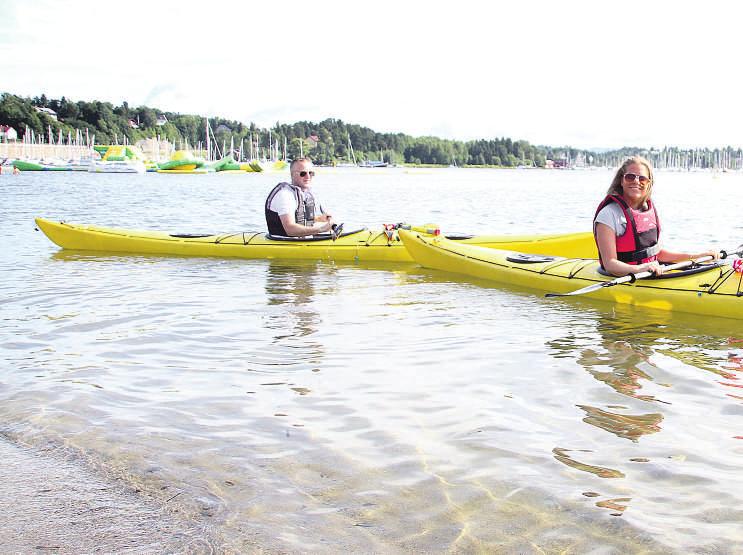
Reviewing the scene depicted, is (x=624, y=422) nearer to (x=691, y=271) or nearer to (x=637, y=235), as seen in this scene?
(x=637, y=235)

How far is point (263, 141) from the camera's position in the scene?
111000 mm

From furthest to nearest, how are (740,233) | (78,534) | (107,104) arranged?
(107,104) < (740,233) < (78,534)

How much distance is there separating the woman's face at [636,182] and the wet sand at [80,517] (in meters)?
4.48

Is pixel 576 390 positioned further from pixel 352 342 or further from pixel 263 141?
pixel 263 141

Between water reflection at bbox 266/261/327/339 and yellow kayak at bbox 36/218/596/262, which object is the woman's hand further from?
yellow kayak at bbox 36/218/596/262

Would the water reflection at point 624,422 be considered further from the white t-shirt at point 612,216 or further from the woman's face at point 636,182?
the woman's face at point 636,182

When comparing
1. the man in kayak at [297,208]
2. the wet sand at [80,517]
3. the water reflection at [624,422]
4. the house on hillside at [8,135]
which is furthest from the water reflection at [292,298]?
the house on hillside at [8,135]

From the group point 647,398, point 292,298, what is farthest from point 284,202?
point 647,398

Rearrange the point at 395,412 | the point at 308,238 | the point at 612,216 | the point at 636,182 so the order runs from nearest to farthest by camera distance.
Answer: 1. the point at 395,412
2. the point at 636,182
3. the point at 612,216
4. the point at 308,238

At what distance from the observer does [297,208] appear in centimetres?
985

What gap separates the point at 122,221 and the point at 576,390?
16.0 metres

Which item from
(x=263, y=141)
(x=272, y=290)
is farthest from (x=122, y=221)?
(x=263, y=141)

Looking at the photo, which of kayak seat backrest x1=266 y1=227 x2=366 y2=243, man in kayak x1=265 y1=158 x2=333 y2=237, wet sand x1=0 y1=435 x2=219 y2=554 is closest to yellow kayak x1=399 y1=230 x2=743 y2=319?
kayak seat backrest x1=266 y1=227 x2=366 y2=243

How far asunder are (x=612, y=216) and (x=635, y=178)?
1.11 feet
